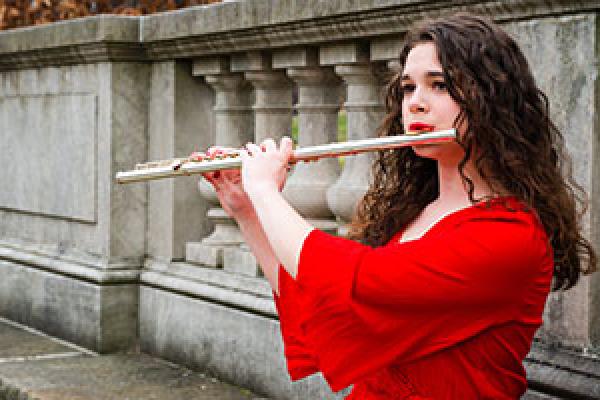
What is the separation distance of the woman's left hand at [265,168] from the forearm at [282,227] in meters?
0.02

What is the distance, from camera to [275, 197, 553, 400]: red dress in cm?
213

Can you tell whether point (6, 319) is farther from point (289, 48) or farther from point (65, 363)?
point (289, 48)

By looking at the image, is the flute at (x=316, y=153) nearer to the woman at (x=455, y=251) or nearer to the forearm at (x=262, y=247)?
the woman at (x=455, y=251)

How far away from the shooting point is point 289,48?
395 centimetres

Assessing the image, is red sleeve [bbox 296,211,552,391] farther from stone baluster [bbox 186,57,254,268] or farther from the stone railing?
stone baluster [bbox 186,57,254,268]

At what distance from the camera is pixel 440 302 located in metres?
2.14

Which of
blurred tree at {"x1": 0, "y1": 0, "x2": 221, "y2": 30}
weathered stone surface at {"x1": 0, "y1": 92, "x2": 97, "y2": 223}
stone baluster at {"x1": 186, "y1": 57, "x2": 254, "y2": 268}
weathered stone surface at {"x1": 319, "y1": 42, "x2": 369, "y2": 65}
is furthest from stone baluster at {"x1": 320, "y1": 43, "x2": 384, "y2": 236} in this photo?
blurred tree at {"x1": 0, "y1": 0, "x2": 221, "y2": 30}

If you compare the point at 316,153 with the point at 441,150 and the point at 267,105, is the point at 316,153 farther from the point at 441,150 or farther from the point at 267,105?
the point at 267,105

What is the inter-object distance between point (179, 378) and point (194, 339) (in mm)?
180

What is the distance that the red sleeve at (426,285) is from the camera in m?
2.12

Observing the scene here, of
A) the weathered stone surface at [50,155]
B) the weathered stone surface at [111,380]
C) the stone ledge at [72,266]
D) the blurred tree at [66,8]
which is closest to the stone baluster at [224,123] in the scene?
the stone ledge at [72,266]

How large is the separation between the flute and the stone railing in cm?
72

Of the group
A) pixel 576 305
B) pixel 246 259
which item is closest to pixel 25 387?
pixel 246 259

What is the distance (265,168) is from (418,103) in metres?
0.35
